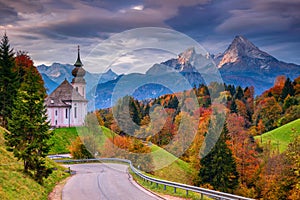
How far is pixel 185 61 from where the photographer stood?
99.1ft

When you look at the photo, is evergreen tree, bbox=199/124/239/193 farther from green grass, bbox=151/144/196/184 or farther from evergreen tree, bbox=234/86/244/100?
evergreen tree, bbox=234/86/244/100

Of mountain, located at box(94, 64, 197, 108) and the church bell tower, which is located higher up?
the church bell tower

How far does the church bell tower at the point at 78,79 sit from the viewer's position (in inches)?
3039

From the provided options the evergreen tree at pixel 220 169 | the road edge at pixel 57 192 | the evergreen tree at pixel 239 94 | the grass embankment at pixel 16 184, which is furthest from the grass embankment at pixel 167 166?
the evergreen tree at pixel 239 94

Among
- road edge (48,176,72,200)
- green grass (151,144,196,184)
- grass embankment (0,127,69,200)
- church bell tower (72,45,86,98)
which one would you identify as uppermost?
church bell tower (72,45,86,98)

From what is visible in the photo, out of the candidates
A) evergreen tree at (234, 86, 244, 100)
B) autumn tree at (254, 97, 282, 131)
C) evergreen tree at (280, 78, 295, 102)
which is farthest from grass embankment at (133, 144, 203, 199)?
evergreen tree at (234, 86, 244, 100)

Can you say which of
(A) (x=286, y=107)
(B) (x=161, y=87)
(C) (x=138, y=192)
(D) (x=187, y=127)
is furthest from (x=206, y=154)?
(A) (x=286, y=107)

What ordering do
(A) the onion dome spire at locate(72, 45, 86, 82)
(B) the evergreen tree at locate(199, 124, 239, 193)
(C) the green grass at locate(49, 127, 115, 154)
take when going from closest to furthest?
1. (B) the evergreen tree at locate(199, 124, 239, 193)
2. (C) the green grass at locate(49, 127, 115, 154)
3. (A) the onion dome spire at locate(72, 45, 86, 82)

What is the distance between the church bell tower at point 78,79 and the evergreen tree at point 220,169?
1500 inches

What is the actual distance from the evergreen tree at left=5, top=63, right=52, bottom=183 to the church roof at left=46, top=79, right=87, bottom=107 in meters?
49.8

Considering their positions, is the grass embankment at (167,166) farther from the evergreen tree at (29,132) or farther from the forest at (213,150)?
the evergreen tree at (29,132)

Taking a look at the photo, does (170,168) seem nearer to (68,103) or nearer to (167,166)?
(167,166)

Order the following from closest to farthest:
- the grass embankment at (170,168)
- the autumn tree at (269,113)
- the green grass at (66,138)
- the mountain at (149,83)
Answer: the mountain at (149,83), the grass embankment at (170,168), the green grass at (66,138), the autumn tree at (269,113)

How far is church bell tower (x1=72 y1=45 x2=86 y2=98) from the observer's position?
253ft
